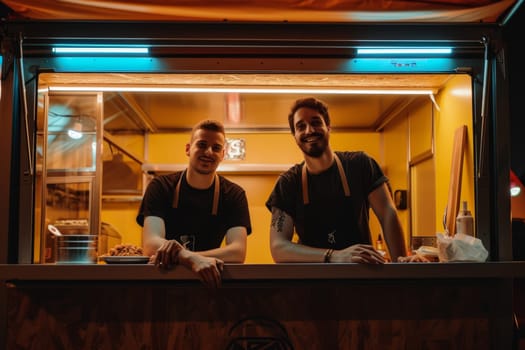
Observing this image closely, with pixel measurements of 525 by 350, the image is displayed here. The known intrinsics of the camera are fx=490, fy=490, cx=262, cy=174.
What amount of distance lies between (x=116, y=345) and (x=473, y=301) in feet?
4.89

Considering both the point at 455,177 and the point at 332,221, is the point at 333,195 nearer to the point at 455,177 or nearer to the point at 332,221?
the point at 332,221

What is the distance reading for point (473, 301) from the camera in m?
2.05

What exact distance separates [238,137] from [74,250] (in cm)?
392

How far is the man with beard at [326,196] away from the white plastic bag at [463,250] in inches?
22.2

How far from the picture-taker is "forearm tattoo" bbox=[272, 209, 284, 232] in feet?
8.18

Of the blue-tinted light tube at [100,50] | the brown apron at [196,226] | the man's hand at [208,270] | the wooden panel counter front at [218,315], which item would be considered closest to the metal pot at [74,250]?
the wooden panel counter front at [218,315]

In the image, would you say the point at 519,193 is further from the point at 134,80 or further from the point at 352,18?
the point at 134,80

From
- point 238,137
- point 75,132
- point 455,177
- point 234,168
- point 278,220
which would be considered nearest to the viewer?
point 278,220

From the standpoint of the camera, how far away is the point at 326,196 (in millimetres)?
2582

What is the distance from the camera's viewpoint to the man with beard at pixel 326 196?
2.56m

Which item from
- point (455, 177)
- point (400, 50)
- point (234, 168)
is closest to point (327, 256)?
point (400, 50)

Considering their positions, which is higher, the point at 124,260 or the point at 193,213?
the point at 193,213

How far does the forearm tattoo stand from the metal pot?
0.89 meters

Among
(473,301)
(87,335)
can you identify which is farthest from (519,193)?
(87,335)
